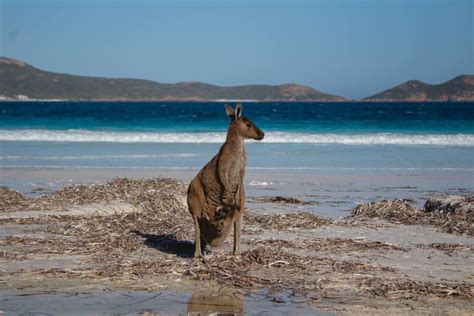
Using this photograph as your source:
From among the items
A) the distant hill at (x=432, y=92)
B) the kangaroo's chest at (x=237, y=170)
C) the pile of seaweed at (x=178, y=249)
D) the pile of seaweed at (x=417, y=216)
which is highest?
the distant hill at (x=432, y=92)

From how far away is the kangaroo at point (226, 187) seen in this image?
861 cm

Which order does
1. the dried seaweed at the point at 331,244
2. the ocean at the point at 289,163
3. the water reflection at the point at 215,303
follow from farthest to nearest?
the ocean at the point at 289,163 → the dried seaweed at the point at 331,244 → the water reflection at the point at 215,303

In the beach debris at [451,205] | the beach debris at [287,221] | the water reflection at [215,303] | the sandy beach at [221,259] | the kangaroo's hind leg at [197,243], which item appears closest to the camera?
the water reflection at [215,303]

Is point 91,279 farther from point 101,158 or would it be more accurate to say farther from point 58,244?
point 101,158

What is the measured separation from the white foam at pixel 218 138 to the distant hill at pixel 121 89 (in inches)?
4259

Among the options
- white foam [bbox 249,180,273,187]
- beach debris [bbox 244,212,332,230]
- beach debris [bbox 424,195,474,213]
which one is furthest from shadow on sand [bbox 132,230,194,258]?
white foam [bbox 249,180,273,187]

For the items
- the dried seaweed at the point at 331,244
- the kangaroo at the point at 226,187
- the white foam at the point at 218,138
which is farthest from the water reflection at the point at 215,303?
the white foam at the point at 218,138

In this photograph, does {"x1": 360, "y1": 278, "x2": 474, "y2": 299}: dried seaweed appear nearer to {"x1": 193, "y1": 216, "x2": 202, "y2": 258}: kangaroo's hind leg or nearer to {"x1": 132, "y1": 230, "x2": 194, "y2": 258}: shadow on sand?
{"x1": 193, "y1": 216, "x2": 202, "y2": 258}: kangaroo's hind leg

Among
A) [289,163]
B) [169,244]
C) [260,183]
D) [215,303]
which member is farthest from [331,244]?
[289,163]

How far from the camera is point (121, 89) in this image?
167 m

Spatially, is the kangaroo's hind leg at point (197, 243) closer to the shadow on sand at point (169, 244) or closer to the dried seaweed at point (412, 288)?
the shadow on sand at point (169, 244)

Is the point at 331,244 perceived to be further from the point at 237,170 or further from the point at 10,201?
the point at 10,201

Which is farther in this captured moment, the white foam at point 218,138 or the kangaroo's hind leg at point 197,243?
the white foam at point 218,138

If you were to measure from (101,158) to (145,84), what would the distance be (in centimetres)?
14831
